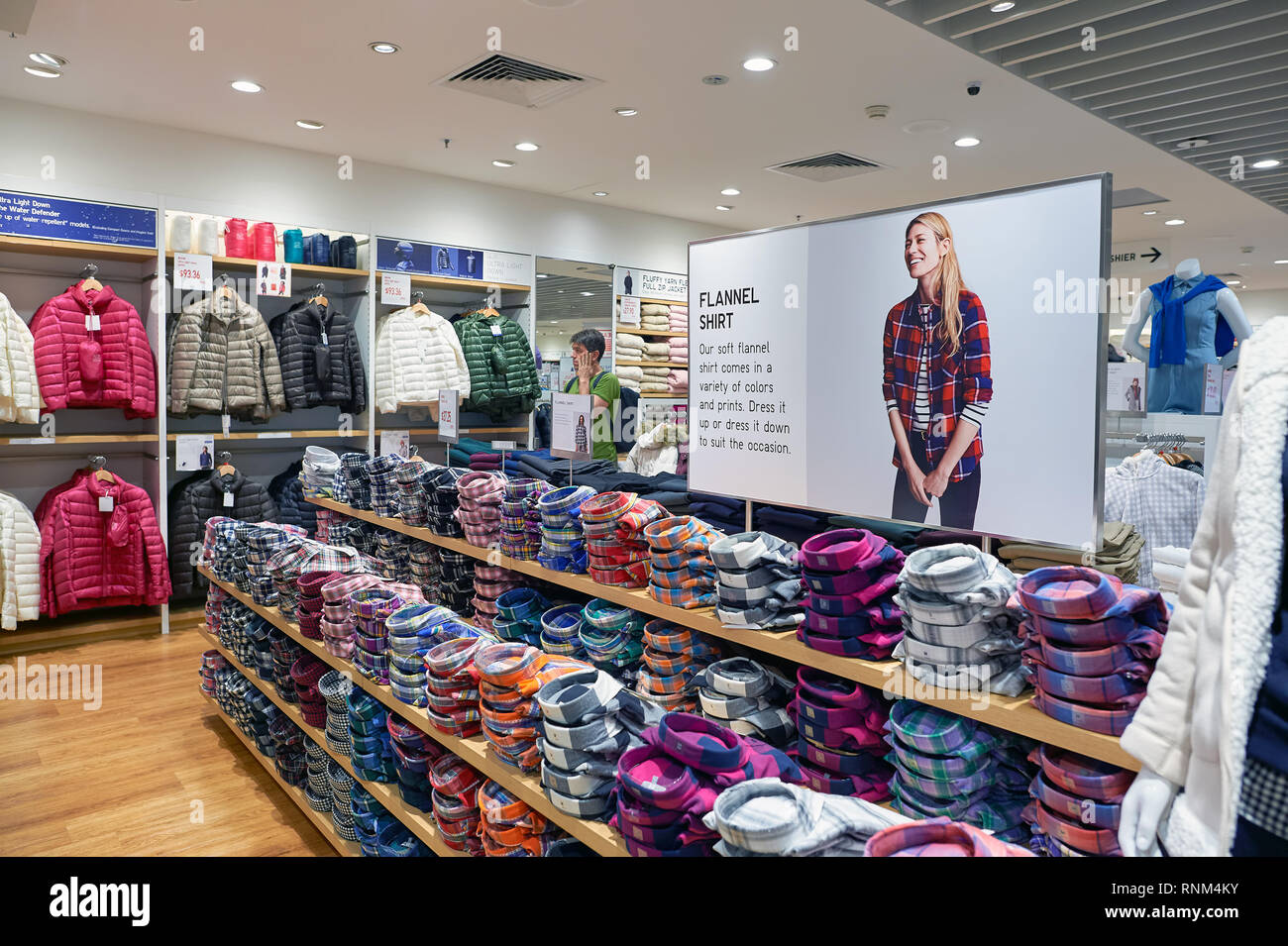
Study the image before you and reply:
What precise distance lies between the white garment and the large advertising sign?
1.60 metres

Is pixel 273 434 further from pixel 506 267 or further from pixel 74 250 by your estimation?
pixel 506 267

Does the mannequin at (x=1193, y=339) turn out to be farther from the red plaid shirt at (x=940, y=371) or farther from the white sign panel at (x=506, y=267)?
the white sign panel at (x=506, y=267)

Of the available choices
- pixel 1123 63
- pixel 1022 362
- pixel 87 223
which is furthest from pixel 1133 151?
pixel 87 223

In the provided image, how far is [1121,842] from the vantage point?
1.07 metres

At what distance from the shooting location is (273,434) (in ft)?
20.1

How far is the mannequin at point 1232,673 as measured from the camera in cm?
92

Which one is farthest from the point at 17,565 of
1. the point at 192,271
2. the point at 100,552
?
the point at 192,271

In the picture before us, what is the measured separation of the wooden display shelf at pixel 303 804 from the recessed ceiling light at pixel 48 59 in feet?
11.9

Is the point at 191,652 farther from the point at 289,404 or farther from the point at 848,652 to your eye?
the point at 848,652

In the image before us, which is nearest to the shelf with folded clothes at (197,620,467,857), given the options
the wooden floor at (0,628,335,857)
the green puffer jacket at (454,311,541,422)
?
the wooden floor at (0,628,335,857)

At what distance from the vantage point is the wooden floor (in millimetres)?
2939

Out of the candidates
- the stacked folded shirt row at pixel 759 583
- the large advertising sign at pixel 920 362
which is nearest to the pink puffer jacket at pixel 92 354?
the large advertising sign at pixel 920 362

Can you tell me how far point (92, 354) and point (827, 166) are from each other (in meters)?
5.43
